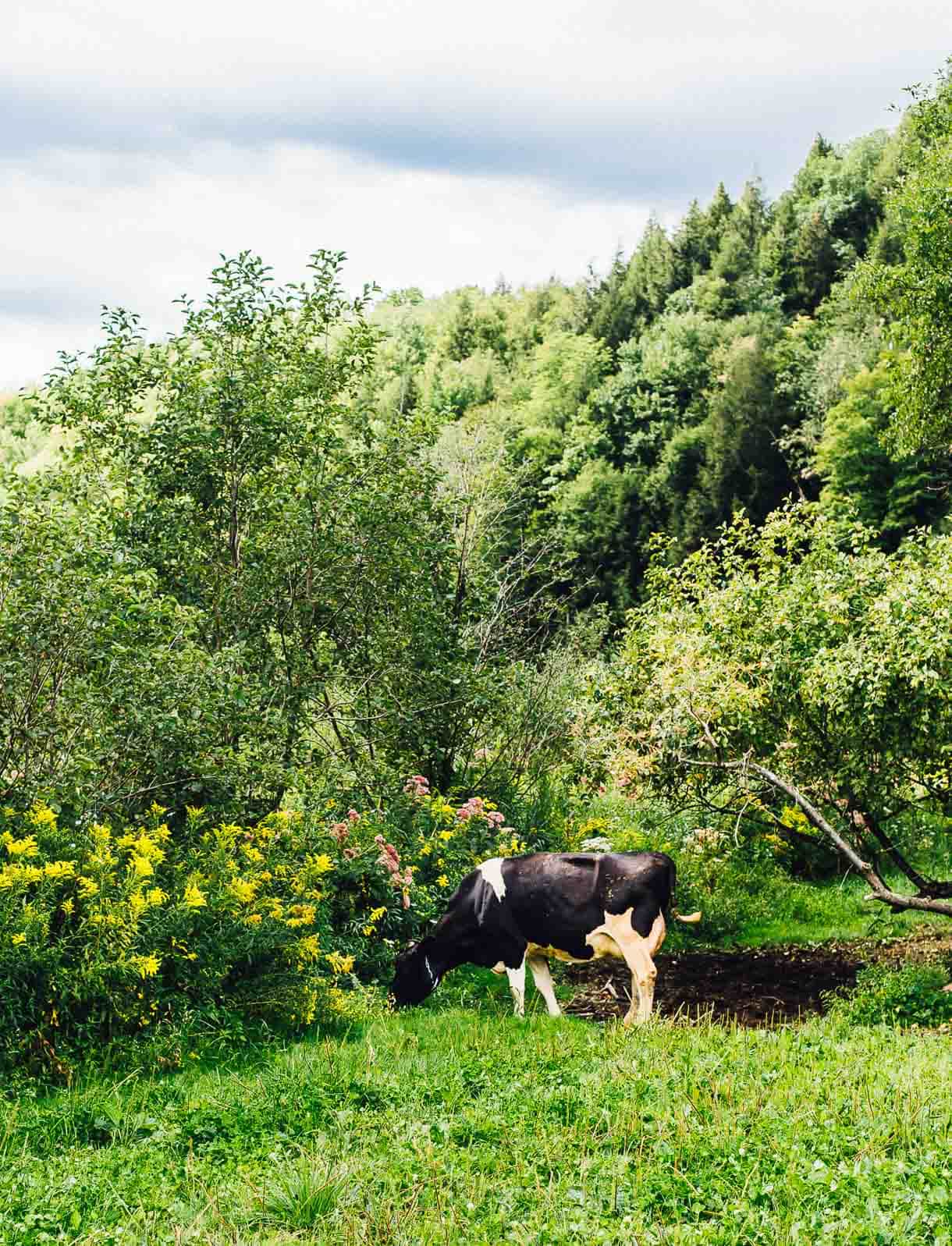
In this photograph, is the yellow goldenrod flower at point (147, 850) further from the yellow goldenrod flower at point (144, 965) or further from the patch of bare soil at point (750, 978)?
the patch of bare soil at point (750, 978)

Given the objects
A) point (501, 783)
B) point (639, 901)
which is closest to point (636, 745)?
point (639, 901)

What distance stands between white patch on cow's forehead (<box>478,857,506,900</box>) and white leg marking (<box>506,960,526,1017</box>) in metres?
0.71

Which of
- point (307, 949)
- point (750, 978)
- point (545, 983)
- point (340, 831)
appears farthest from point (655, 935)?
point (340, 831)

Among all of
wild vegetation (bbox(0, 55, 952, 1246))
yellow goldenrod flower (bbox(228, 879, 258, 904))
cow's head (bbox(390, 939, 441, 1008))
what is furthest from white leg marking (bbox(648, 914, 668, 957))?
yellow goldenrod flower (bbox(228, 879, 258, 904))

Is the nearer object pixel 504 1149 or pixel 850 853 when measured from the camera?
pixel 504 1149

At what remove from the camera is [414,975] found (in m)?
11.1

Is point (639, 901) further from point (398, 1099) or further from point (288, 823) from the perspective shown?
point (398, 1099)

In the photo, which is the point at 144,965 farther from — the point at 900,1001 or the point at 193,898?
the point at 900,1001

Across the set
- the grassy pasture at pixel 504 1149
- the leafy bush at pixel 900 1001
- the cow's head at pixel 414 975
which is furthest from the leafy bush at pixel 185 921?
the leafy bush at pixel 900 1001

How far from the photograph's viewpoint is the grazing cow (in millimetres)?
10930

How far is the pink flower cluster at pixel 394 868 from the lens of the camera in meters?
12.0

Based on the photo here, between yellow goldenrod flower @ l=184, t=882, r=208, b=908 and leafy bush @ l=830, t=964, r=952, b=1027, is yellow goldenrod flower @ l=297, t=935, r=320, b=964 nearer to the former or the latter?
yellow goldenrod flower @ l=184, t=882, r=208, b=908

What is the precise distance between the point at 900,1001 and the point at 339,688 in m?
6.77

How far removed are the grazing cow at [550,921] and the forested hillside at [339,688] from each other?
896 mm
